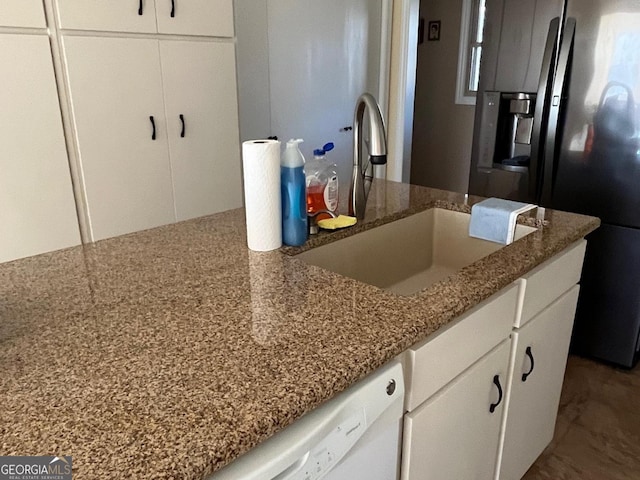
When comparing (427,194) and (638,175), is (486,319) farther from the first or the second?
(638,175)

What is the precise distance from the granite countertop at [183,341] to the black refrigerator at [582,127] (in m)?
1.14

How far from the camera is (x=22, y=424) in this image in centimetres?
68

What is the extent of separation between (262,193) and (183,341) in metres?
0.45

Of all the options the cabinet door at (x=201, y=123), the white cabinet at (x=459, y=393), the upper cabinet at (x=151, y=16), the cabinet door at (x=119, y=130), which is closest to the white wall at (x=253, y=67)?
the cabinet door at (x=201, y=123)

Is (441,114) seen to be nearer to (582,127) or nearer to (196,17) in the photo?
(582,127)

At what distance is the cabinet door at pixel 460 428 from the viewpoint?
108cm

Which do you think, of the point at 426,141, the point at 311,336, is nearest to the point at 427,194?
the point at 311,336

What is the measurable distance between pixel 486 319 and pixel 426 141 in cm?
374

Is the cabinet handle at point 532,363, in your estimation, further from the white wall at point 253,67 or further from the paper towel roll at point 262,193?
the white wall at point 253,67

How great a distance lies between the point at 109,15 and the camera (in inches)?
78.8
